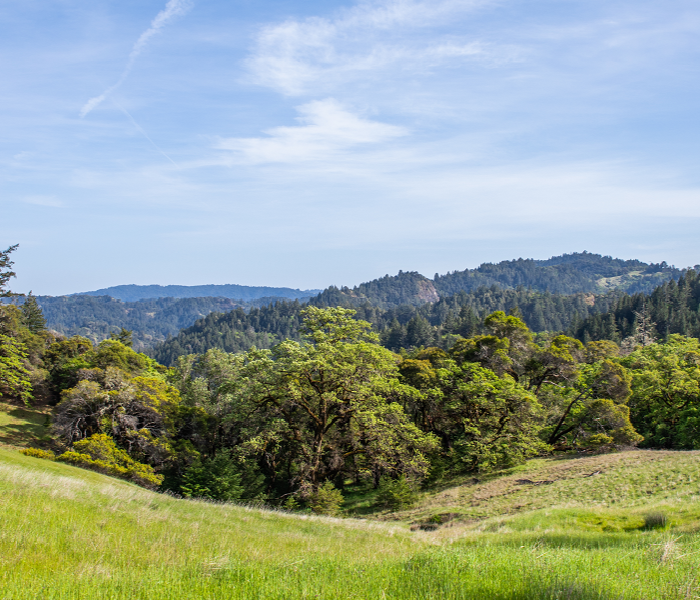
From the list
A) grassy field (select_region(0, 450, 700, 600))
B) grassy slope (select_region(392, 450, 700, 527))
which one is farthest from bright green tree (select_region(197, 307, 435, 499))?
grassy field (select_region(0, 450, 700, 600))

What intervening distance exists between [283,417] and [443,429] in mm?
14432

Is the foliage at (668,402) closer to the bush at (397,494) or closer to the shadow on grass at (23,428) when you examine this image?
the bush at (397,494)

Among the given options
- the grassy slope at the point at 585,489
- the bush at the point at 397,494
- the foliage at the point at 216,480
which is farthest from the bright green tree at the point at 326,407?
the grassy slope at the point at 585,489

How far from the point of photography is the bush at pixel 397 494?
26562 mm

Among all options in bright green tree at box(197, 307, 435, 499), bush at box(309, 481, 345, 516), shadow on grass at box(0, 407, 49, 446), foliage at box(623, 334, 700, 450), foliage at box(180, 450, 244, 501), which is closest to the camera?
bush at box(309, 481, 345, 516)

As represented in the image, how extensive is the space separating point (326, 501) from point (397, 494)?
13.5ft

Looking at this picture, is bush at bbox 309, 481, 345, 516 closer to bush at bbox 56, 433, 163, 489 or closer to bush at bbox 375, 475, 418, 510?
bush at bbox 375, 475, 418, 510

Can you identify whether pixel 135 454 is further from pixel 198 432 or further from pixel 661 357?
pixel 661 357

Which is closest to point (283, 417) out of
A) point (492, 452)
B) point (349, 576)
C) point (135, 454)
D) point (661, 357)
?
point (135, 454)

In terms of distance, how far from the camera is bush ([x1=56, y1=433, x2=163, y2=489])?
27516mm

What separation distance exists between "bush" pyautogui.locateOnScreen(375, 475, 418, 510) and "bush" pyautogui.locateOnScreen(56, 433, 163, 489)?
1413 centimetres

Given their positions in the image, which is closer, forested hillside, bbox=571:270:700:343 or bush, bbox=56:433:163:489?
bush, bbox=56:433:163:489

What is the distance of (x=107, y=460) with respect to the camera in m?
28.6

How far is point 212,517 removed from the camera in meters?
12.8
